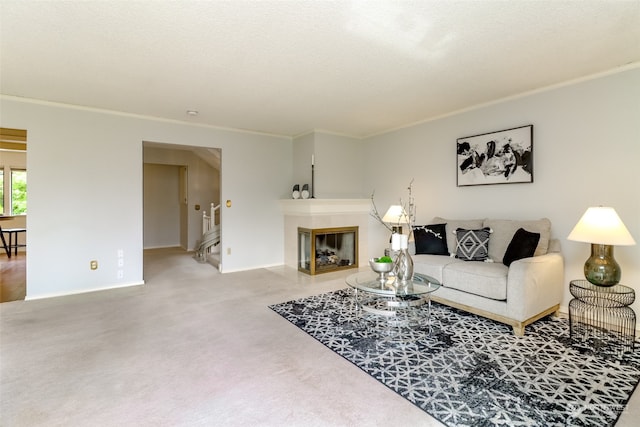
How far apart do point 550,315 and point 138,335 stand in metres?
3.99

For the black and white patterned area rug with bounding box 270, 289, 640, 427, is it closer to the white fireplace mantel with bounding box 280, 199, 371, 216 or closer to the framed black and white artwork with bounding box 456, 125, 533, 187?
the framed black and white artwork with bounding box 456, 125, 533, 187

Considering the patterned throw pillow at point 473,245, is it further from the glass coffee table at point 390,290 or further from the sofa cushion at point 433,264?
the glass coffee table at point 390,290

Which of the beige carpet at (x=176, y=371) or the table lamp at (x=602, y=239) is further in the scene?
the table lamp at (x=602, y=239)

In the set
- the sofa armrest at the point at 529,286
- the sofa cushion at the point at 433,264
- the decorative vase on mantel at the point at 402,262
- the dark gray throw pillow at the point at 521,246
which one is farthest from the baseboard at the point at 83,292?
the dark gray throw pillow at the point at 521,246

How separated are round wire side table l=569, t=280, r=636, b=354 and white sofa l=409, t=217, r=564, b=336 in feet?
0.71

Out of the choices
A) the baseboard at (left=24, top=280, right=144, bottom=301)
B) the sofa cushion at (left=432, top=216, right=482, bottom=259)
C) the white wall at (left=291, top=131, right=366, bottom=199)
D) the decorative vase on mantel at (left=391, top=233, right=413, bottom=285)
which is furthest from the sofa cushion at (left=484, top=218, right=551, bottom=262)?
the baseboard at (left=24, top=280, right=144, bottom=301)

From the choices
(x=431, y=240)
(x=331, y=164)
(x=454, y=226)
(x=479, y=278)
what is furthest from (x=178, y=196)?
(x=479, y=278)

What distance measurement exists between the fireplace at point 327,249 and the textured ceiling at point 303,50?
2.15 metres

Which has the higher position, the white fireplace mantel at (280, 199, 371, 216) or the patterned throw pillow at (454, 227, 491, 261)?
the white fireplace mantel at (280, 199, 371, 216)

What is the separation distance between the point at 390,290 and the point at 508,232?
1.73 m

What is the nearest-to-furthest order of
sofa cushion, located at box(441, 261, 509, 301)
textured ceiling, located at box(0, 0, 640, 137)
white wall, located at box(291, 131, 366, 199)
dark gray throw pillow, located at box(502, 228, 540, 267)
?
textured ceiling, located at box(0, 0, 640, 137)
sofa cushion, located at box(441, 261, 509, 301)
dark gray throw pillow, located at box(502, 228, 540, 267)
white wall, located at box(291, 131, 366, 199)

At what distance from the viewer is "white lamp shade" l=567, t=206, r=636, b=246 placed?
2377 millimetres

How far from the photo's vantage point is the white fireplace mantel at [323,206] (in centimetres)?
501

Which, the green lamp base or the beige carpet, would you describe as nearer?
the beige carpet
